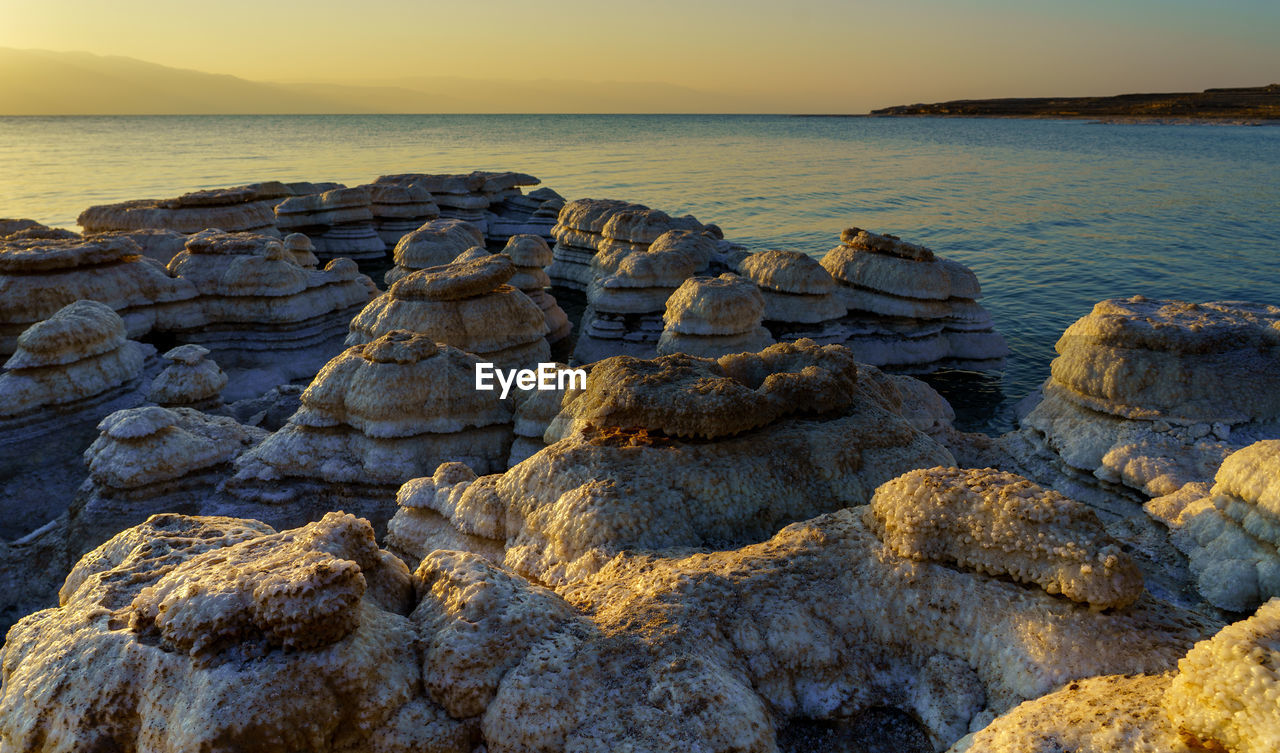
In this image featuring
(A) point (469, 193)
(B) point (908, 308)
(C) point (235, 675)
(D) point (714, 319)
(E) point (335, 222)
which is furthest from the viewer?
(A) point (469, 193)

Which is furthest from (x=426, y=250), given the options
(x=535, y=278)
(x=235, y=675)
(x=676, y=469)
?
(x=235, y=675)

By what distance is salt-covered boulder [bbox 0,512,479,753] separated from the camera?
2254 mm

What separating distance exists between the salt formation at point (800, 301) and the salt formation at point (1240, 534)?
294 inches

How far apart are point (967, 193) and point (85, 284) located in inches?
1400

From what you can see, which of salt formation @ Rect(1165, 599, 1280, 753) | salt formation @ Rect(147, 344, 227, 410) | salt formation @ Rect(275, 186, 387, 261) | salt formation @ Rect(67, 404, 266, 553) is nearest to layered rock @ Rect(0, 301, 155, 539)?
salt formation @ Rect(147, 344, 227, 410)

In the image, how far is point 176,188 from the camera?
3294cm

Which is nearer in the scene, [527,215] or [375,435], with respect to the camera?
[375,435]

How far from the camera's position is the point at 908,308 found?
11.5m

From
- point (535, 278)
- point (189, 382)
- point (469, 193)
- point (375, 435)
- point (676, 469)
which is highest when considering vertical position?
point (469, 193)

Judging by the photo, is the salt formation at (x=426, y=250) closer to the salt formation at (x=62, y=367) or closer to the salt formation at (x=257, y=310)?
the salt formation at (x=257, y=310)

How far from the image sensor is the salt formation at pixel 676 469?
3.69m

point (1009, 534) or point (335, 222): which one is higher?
point (335, 222)

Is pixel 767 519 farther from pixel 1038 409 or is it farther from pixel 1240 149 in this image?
pixel 1240 149

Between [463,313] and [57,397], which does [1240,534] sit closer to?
[463,313]
